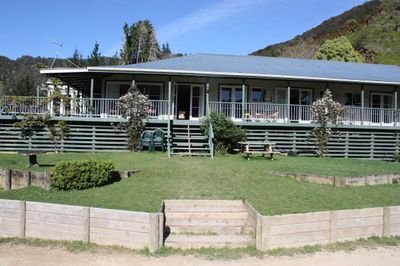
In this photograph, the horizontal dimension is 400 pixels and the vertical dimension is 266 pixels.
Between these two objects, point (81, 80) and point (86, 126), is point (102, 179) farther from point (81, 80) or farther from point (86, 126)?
point (81, 80)

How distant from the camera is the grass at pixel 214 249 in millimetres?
7121

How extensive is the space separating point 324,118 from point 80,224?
582 inches

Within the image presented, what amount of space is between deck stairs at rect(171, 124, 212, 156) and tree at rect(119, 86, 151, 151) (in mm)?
1559

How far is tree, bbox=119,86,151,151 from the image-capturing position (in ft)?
61.7

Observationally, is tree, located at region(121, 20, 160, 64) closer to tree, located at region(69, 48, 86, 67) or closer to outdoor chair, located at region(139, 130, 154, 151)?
tree, located at region(69, 48, 86, 67)

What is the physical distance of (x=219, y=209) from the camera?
29.1 ft

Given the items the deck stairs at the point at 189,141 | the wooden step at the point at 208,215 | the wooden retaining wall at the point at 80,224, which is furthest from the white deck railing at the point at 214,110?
the wooden retaining wall at the point at 80,224

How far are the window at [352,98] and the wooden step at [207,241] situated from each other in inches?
730

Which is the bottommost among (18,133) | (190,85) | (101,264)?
(101,264)

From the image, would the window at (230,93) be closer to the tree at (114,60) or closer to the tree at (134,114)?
the tree at (134,114)

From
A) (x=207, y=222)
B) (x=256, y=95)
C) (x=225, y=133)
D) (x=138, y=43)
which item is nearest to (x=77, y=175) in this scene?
(x=207, y=222)

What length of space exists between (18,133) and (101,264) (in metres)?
14.1

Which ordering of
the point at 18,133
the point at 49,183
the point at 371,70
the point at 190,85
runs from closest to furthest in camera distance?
1. the point at 49,183
2. the point at 18,133
3. the point at 190,85
4. the point at 371,70

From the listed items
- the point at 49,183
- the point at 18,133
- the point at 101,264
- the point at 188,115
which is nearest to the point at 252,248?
the point at 101,264
